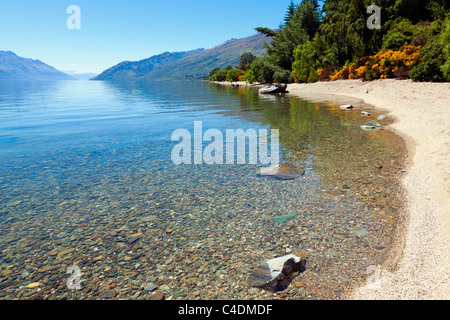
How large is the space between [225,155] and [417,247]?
34.5ft

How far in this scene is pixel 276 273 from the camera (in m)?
5.46

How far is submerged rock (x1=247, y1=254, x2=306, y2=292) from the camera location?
5.34 meters

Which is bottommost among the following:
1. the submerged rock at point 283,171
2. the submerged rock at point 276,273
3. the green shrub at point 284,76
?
the submerged rock at point 276,273

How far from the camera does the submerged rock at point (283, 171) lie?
11211 millimetres

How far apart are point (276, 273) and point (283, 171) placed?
6.75 metres

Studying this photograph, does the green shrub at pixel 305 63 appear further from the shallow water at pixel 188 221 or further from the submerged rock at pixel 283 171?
the submerged rock at pixel 283 171

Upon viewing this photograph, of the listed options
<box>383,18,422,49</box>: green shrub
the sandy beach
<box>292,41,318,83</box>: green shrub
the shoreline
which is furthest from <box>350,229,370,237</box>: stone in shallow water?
<box>292,41,318,83</box>: green shrub

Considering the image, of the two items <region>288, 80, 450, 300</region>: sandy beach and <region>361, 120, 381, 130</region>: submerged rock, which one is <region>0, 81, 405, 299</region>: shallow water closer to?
<region>288, 80, 450, 300</region>: sandy beach

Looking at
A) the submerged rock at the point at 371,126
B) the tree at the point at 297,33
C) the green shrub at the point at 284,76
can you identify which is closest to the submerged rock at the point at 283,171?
the submerged rock at the point at 371,126

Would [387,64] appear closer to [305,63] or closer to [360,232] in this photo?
[305,63]

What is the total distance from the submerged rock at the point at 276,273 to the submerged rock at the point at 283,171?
564 cm

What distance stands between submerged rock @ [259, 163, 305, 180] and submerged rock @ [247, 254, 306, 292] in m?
5.64

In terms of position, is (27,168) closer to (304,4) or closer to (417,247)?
(417,247)

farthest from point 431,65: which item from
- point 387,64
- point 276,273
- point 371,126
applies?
point 276,273
